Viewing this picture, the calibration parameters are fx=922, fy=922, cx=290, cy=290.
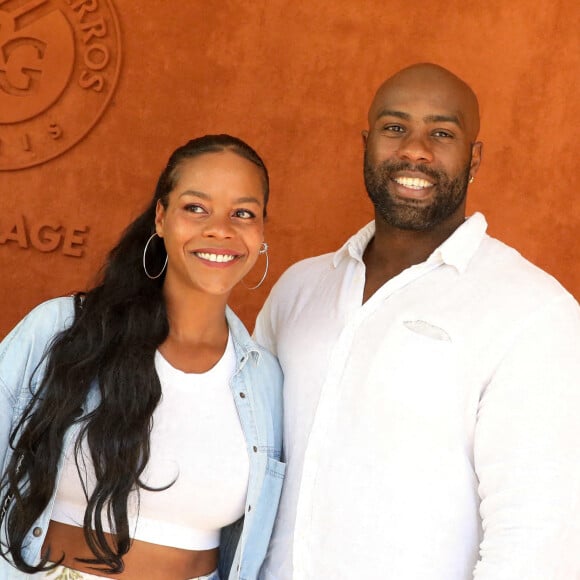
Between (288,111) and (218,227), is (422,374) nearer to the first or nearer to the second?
(218,227)

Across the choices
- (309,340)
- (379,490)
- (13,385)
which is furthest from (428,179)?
(13,385)

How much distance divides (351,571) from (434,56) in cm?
269

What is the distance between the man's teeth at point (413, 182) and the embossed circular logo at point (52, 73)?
2.17m

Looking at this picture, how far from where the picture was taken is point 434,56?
401cm

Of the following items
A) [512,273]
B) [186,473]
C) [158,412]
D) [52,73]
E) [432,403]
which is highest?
[52,73]

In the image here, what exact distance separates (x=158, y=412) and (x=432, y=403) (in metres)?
0.58

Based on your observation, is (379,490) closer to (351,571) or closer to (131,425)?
(351,571)

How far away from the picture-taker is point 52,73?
3945 millimetres

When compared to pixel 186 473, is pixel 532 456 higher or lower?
higher

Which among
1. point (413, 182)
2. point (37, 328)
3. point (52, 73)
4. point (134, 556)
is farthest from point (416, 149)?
point (52, 73)

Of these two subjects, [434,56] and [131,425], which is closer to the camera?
[131,425]

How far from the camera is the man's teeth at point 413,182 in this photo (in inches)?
85.4

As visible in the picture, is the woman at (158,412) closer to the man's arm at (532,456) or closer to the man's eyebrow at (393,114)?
the man's eyebrow at (393,114)

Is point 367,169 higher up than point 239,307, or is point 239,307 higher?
point 367,169
